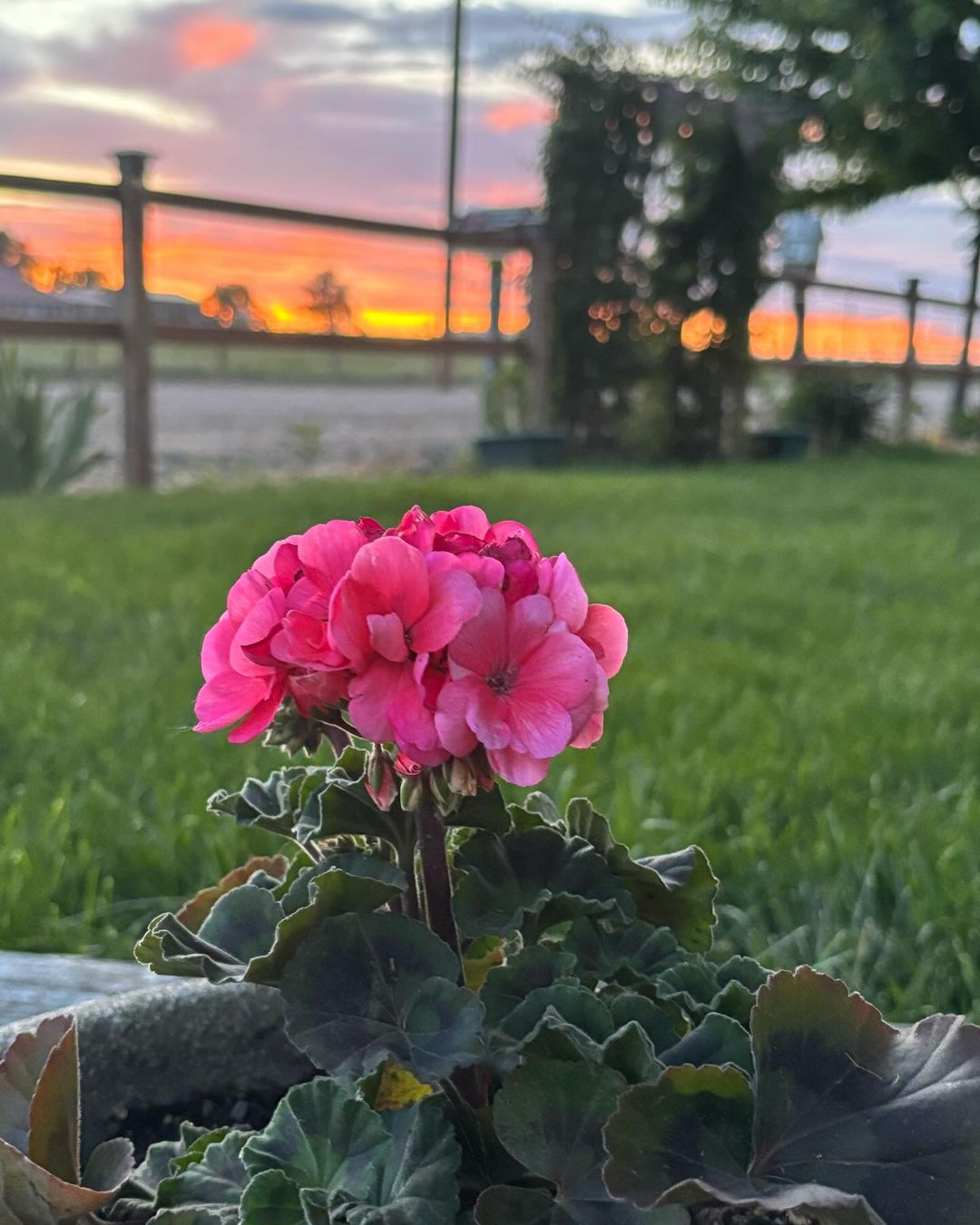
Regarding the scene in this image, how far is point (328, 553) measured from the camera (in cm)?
59

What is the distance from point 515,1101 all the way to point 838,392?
932cm

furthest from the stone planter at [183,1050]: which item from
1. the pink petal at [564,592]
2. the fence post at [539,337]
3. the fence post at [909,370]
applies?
the fence post at [909,370]

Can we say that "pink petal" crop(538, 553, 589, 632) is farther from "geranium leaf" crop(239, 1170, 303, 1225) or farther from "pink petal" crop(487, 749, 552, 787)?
"geranium leaf" crop(239, 1170, 303, 1225)

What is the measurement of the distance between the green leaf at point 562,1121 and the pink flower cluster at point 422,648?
0.15 meters

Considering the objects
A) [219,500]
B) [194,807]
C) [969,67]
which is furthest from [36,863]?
[969,67]

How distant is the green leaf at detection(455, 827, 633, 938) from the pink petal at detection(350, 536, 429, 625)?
0.18 m

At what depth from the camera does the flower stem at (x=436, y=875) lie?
0.61m

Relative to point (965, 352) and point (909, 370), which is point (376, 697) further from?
point (965, 352)

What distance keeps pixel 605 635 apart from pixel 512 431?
7.45m

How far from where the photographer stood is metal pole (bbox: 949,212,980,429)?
12.9 meters

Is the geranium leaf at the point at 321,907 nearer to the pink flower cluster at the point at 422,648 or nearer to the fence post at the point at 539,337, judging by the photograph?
the pink flower cluster at the point at 422,648

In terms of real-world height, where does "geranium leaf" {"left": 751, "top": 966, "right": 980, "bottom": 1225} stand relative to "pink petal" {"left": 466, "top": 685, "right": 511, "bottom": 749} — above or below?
below

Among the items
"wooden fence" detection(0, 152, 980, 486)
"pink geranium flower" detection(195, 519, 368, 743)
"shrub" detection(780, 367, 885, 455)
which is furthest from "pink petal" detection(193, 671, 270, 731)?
"shrub" detection(780, 367, 885, 455)

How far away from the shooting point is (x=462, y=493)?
203 inches
